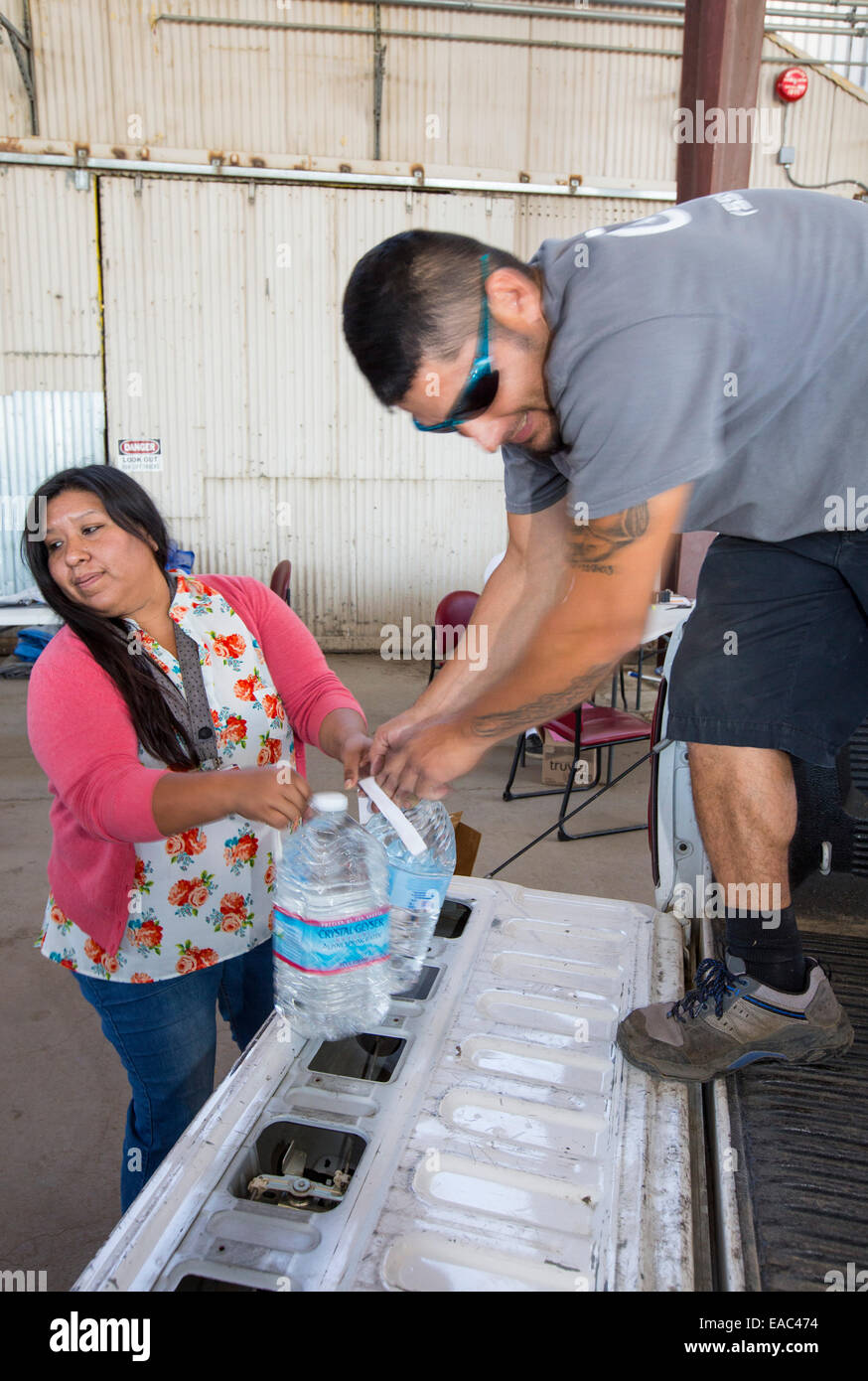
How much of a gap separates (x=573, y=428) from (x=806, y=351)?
421mm

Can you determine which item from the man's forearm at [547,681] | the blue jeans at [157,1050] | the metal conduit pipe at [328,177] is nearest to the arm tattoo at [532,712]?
the man's forearm at [547,681]

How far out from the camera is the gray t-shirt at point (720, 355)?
4.25 feet

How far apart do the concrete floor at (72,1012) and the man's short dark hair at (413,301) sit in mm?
1748

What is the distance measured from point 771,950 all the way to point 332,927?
841mm

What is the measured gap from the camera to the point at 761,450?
155cm

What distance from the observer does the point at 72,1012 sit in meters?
3.13

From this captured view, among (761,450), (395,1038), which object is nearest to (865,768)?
(761,450)

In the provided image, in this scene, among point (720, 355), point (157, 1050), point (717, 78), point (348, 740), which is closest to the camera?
point (720, 355)

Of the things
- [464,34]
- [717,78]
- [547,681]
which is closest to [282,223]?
[464,34]

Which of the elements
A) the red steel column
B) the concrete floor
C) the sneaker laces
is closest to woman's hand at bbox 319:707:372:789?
the sneaker laces

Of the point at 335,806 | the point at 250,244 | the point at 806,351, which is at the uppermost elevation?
the point at 250,244

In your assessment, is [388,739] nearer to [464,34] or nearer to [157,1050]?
[157,1050]

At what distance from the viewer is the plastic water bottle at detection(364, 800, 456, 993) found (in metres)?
1.84
